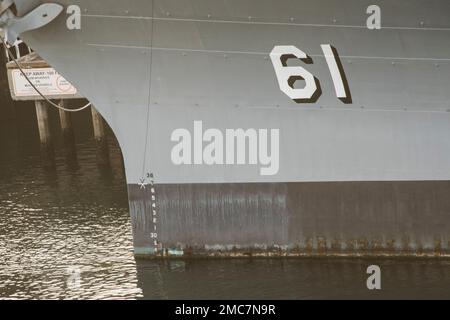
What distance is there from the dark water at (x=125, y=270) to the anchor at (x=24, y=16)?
136 inches

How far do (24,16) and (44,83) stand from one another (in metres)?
7.27

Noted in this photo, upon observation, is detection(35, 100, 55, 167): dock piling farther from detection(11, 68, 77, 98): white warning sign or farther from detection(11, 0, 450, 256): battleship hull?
detection(11, 0, 450, 256): battleship hull

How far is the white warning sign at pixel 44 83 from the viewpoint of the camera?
50.0 ft

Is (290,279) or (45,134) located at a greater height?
(45,134)

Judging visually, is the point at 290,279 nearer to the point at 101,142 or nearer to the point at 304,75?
the point at 304,75

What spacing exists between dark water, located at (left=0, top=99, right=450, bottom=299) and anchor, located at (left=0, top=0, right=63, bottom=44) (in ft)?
11.3

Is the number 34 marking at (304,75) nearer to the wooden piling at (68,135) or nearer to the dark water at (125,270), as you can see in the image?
the dark water at (125,270)

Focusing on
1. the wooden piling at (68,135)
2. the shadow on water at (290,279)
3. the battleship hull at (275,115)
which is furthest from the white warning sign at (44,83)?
the shadow on water at (290,279)

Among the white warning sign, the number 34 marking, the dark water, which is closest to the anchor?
the number 34 marking

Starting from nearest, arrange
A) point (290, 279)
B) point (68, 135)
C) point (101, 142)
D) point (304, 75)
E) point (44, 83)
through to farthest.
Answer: point (304, 75)
point (290, 279)
point (44, 83)
point (101, 142)
point (68, 135)

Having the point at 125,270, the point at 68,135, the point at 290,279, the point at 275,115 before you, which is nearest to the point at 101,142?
the point at 68,135

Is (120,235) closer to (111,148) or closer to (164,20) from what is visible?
(164,20)

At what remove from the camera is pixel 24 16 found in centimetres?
830

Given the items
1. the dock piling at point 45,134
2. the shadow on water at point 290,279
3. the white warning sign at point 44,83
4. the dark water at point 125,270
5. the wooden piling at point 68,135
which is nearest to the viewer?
the shadow on water at point 290,279
